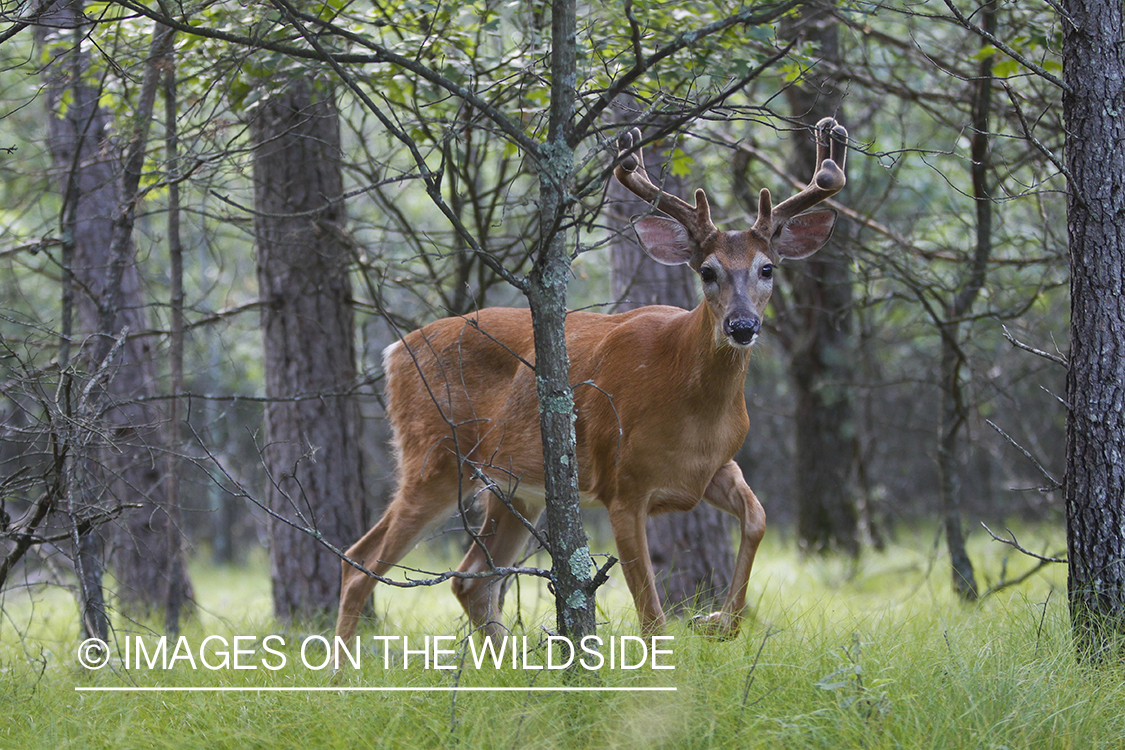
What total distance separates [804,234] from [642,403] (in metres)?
1.10

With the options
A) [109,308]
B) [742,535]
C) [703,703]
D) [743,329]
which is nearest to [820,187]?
[743,329]

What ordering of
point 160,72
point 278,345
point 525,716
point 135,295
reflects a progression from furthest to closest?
point 135,295 → point 278,345 → point 160,72 → point 525,716

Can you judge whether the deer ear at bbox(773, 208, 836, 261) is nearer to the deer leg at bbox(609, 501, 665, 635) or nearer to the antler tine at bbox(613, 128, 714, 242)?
the antler tine at bbox(613, 128, 714, 242)

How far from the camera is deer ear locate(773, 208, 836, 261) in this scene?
4.65 metres

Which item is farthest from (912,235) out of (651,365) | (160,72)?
(160,72)

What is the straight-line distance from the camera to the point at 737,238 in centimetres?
447

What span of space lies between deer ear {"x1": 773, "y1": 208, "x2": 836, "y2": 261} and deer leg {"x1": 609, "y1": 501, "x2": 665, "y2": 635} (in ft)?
4.65

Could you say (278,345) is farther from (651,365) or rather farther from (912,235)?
(912,235)

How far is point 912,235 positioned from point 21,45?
775 cm

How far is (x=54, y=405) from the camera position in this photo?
4090 millimetres

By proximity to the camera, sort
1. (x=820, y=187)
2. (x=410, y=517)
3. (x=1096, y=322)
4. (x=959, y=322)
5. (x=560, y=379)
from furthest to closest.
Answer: (x=959, y=322) < (x=410, y=517) < (x=820, y=187) < (x=1096, y=322) < (x=560, y=379)

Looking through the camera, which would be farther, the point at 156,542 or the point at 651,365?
the point at 156,542

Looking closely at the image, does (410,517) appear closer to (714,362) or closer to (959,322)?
(714,362)

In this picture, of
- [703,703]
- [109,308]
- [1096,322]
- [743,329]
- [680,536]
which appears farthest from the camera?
[680,536]
